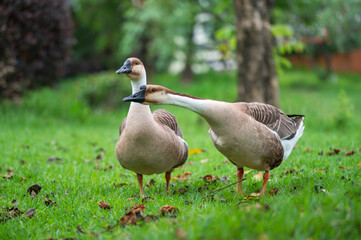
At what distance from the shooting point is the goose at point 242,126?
347 centimetres

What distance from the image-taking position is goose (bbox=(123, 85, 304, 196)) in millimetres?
3467

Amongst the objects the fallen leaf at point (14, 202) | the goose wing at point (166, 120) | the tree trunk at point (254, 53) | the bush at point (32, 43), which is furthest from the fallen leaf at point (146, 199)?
the bush at point (32, 43)

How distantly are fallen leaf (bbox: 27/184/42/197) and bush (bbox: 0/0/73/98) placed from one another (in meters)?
6.18

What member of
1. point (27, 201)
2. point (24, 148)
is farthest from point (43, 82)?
point (27, 201)

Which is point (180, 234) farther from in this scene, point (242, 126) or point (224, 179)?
point (224, 179)

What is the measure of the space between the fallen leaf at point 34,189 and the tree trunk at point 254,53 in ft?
20.1

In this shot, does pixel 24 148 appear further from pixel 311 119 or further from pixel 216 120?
pixel 311 119

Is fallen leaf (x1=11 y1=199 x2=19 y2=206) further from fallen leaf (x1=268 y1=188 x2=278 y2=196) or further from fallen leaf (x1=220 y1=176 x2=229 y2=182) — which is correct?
fallen leaf (x1=268 y1=188 x2=278 y2=196)

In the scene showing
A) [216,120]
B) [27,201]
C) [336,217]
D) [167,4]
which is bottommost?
[27,201]

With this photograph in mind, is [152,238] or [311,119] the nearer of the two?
[152,238]

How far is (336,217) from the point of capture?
2.65 metres

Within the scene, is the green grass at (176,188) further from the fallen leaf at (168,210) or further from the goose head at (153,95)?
the goose head at (153,95)

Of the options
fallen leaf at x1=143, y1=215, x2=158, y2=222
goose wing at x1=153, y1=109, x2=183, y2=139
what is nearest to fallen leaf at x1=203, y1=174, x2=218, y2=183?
goose wing at x1=153, y1=109, x2=183, y2=139

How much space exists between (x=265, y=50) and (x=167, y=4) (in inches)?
374
